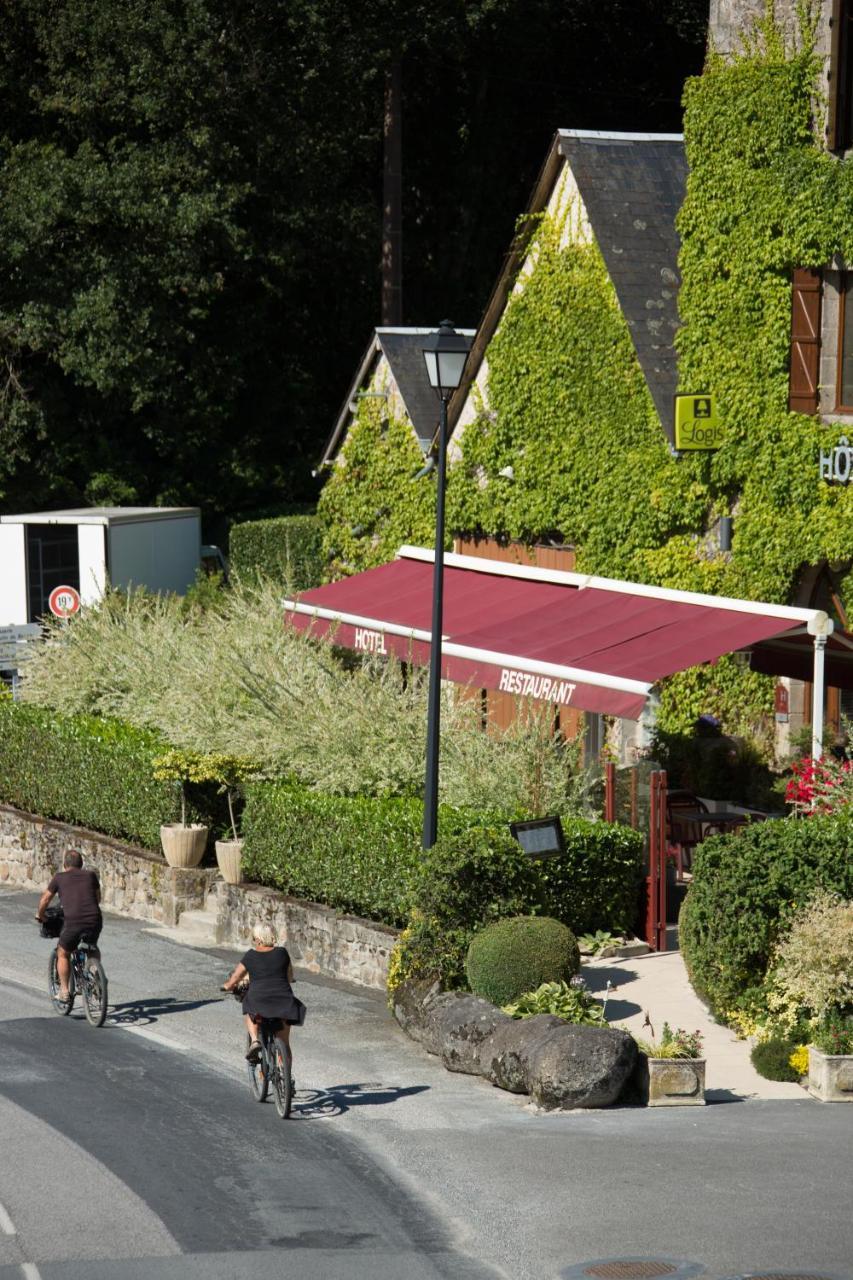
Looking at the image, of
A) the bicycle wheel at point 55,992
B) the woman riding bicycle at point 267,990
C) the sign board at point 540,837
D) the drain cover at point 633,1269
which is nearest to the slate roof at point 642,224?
the sign board at point 540,837

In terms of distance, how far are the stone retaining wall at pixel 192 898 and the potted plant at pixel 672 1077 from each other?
428 centimetres

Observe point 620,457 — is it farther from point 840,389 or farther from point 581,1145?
point 581,1145

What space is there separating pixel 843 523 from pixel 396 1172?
1166 cm

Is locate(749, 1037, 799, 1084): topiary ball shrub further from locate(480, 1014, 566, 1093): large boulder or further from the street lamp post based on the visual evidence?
the street lamp post

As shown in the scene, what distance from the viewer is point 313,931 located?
1847cm

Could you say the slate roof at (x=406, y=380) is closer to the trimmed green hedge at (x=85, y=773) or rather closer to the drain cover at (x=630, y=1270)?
the trimmed green hedge at (x=85, y=773)

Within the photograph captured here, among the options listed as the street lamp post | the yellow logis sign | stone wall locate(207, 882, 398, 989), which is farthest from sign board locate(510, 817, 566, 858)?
the yellow logis sign

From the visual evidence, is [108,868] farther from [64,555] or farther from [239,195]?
[239,195]

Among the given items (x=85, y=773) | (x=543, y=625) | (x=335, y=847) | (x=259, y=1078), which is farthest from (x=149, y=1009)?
(x=85, y=773)

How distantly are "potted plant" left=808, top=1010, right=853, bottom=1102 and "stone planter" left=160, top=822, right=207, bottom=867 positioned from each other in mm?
9433

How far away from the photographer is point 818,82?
21.7 m

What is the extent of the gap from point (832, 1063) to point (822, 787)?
3.68 metres

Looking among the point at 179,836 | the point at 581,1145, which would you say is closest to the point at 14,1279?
the point at 581,1145

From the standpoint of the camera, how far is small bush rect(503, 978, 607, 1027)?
14.6 m
